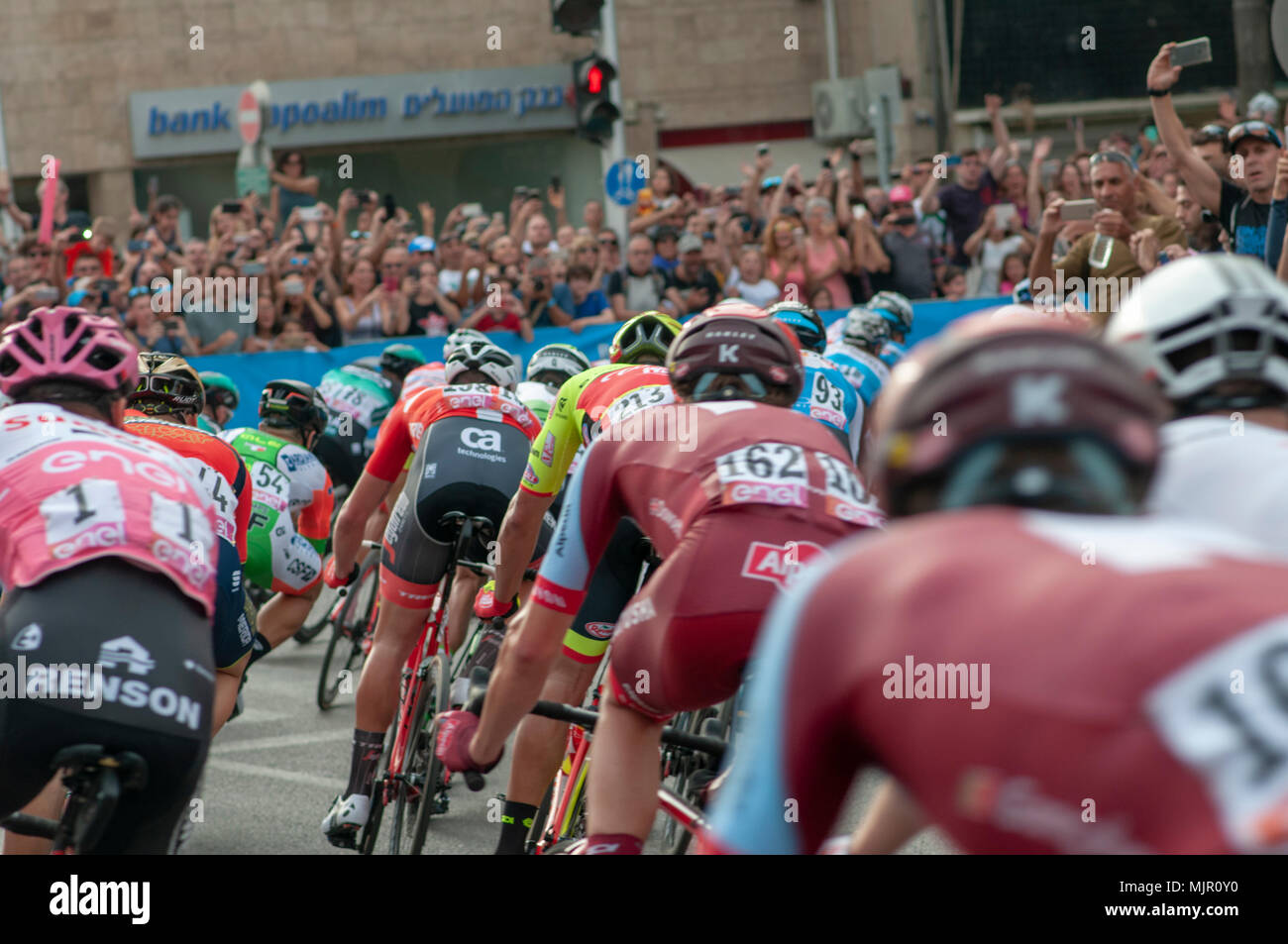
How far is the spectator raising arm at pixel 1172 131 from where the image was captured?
8992 mm

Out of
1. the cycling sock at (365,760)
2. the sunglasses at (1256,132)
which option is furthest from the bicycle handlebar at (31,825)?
the sunglasses at (1256,132)

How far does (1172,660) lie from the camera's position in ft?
5.96

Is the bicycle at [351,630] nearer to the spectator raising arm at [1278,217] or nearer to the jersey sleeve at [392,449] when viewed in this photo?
the jersey sleeve at [392,449]

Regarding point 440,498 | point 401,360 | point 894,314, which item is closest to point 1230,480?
point 440,498

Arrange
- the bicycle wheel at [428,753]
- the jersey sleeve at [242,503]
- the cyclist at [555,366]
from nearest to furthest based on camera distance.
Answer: the jersey sleeve at [242,503] → the bicycle wheel at [428,753] → the cyclist at [555,366]

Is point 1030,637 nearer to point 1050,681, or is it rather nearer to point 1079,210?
point 1050,681

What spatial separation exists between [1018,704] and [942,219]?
622 inches

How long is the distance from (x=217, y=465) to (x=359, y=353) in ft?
29.2

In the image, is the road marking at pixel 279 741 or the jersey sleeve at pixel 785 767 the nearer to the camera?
the jersey sleeve at pixel 785 767

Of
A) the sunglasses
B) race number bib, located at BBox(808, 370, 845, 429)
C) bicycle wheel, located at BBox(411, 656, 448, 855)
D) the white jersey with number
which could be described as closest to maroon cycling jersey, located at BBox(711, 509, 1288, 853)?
the white jersey with number

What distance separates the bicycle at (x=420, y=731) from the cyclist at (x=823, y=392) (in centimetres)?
213
